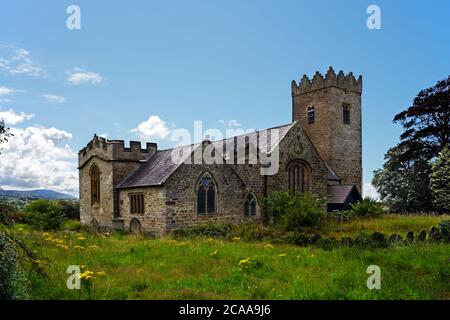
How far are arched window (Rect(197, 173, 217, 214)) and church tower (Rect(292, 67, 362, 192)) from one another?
17.6m

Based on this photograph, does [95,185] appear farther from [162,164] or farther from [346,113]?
[346,113]

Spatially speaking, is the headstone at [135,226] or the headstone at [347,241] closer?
the headstone at [347,241]

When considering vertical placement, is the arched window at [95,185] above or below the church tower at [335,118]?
below

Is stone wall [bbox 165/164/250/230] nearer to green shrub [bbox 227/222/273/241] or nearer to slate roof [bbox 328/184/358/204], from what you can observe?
green shrub [bbox 227/222/273/241]

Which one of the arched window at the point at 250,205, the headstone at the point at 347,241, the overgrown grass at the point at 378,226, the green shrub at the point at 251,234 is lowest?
the overgrown grass at the point at 378,226

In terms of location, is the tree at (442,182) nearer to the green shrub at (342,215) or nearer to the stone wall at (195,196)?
the green shrub at (342,215)

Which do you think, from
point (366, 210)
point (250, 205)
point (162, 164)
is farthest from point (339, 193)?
point (162, 164)

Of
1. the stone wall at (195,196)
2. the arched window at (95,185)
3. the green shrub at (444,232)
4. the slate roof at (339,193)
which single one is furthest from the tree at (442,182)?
the arched window at (95,185)

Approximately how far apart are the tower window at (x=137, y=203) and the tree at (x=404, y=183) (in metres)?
31.4

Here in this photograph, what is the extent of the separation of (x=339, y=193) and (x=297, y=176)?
4.94m

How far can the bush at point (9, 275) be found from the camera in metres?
7.55

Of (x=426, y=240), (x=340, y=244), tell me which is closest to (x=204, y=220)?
(x=340, y=244)

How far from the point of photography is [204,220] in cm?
2420

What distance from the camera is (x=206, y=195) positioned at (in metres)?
24.4
